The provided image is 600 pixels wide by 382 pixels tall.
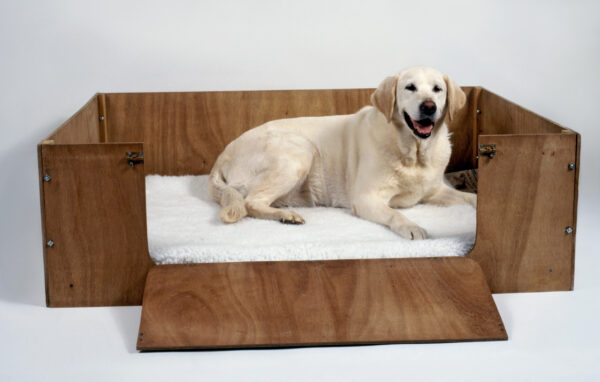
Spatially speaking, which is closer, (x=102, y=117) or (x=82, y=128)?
(x=82, y=128)

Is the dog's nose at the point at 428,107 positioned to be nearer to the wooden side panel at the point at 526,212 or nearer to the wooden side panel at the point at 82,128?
the wooden side panel at the point at 526,212

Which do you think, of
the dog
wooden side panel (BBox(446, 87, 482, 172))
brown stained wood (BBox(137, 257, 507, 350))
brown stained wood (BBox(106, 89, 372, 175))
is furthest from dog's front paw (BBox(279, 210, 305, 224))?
wooden side panel (BBox(446, 87, 482, 172))

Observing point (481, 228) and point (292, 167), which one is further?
point (292, 167)

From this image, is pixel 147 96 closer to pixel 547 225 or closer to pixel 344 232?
pixel 344 232

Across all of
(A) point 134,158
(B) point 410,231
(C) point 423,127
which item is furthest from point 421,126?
(A) point 134,158

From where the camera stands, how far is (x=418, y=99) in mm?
3598

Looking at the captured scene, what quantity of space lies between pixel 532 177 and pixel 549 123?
0.42 m

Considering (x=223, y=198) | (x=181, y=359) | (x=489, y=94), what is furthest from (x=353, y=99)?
(x=181, y=359)

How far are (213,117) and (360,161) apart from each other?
Answer: 1.23m

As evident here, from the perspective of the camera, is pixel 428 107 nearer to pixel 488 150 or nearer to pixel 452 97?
pixel 452 97

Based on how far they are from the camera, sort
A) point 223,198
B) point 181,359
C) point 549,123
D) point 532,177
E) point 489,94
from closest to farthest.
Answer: point 181,359
point 532,177
point 549,123
point 223,198
point 489,94

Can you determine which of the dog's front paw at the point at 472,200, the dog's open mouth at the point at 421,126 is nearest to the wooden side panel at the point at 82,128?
the dog's open mouth at the point at 421,126

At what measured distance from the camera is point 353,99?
4797 millimetres

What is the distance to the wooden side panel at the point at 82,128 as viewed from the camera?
3469 millimetres
